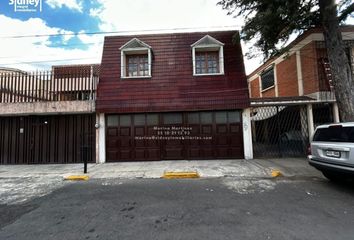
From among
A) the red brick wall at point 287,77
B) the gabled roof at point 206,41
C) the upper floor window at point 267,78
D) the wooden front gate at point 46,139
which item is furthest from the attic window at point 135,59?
the upper floor window at point 267,78

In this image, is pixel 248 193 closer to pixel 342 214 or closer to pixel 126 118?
pixel 342 214

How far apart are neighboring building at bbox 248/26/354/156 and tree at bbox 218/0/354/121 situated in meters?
1.70

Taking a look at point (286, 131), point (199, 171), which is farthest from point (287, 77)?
point (199, 171)

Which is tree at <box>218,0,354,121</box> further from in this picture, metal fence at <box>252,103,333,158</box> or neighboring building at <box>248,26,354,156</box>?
metal fence at <box>252,103,333,158</box>

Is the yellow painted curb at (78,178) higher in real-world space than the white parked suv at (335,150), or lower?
lower

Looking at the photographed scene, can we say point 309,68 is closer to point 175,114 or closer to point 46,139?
point 175,114

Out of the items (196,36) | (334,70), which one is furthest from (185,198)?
(196,36)

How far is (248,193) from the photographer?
600 centimetres

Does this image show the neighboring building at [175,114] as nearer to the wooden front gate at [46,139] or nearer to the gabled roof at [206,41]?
the gabled roof at [206,41]

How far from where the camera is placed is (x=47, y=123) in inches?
471

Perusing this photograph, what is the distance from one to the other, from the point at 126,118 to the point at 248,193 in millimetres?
7651

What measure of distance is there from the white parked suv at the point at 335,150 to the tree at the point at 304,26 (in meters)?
2.43

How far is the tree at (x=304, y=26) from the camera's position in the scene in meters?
8.20

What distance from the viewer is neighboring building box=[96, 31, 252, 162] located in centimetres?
1122
